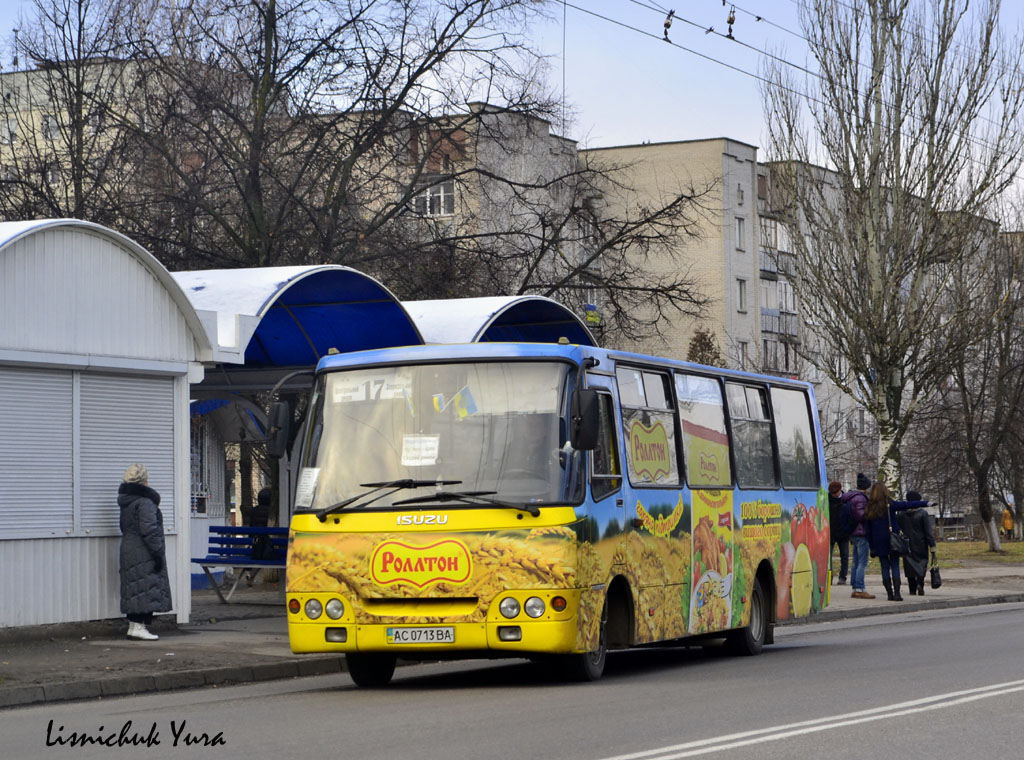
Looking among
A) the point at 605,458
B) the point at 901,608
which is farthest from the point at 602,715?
the point at 901,608

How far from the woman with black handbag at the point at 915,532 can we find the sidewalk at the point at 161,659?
11.0 meters

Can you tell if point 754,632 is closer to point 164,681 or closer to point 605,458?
point 605,458

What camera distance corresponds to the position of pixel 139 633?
1777cm

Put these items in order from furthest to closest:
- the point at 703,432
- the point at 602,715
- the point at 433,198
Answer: the point at 433,198 → the point at 703,432 → the point at 602,715

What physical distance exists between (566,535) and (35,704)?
4.20 meters

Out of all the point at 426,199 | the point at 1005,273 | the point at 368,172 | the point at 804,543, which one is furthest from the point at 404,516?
the point at 1005,273

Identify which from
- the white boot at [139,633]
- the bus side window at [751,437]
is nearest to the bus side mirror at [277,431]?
the white boot at [139,633]

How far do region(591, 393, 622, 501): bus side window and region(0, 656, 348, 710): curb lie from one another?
3601 mm

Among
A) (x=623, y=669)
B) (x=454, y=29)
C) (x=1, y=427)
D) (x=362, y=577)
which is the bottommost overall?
(x=623, y=669)

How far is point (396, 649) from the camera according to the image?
1344 cm

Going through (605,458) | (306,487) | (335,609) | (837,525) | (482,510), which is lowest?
(335,609)

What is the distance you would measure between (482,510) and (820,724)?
12.1 feet

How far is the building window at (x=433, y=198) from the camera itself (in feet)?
104

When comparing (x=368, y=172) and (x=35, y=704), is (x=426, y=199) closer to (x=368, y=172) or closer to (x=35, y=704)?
(x=368, y=172)
